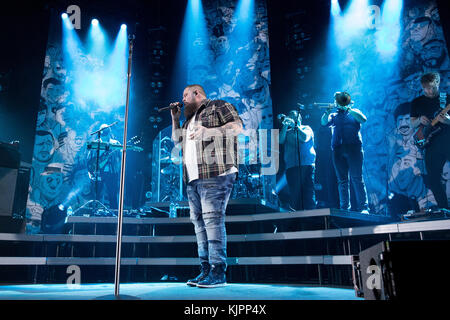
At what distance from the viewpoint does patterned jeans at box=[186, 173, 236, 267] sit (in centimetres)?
245

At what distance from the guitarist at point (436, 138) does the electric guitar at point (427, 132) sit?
0.03 meters

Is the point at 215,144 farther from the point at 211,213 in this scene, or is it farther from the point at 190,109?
the point at 211,213

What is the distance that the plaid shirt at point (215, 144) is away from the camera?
253 centimetres

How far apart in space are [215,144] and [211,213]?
21.2 inches

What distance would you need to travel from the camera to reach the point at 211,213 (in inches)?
97.4

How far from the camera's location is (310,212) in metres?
3.42

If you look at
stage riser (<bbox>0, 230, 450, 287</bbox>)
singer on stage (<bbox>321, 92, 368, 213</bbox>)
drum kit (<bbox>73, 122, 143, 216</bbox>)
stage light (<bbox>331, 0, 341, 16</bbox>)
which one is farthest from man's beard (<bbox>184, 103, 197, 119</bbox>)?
stage light (<bbox>331, 0, 341, 16</bbox>)

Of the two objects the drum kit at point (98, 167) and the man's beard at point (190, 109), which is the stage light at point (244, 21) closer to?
the drum kit at point (98, 167)

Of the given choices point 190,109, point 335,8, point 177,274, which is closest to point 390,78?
point 335,8

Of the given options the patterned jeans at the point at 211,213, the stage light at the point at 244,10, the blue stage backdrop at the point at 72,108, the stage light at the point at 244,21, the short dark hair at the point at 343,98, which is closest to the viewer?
the patterned jeans at the point at 211,213

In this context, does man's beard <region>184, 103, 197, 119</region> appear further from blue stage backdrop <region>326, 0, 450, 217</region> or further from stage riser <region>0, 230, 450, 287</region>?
blue stage backdrop <region>326, 0, 450, 217</region>

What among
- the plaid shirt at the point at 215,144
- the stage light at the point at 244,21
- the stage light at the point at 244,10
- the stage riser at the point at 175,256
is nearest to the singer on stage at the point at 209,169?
the plaid shirt at the point at 215,144

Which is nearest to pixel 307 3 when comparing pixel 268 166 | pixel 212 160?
pixel 268 166

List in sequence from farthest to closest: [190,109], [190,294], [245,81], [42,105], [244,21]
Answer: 1. [244,21]
2. [245,81]
3. [42,105]
4. [190,109]
5. [190,294]
